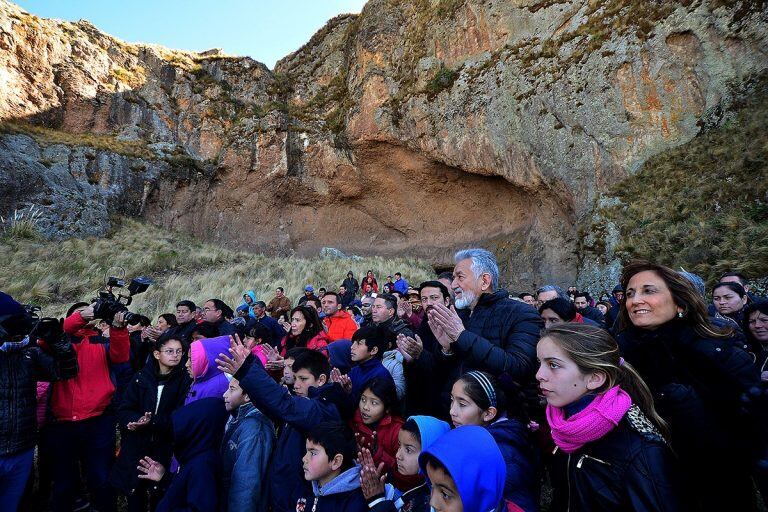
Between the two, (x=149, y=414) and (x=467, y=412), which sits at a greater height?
(x=467, y=412)

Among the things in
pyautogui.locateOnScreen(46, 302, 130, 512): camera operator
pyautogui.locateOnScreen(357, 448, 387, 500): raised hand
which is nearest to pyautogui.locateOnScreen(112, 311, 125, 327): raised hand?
pyautogui.locateOnScreen(46, 302, 130, 512): camera operator

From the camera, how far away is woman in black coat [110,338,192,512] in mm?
2812

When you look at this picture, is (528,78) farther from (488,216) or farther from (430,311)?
(430,311)

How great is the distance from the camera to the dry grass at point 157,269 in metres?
10.8

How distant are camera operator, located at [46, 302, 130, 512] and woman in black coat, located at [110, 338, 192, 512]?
0.59m

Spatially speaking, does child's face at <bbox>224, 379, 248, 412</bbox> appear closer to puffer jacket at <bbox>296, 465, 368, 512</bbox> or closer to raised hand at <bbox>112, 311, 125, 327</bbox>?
puffer jacket at <bbox>296, 465, 368, 512</bbox>

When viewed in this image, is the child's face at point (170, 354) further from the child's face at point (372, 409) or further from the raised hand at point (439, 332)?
the raised hand at point (439, 332)

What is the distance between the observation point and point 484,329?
2592 millimetres

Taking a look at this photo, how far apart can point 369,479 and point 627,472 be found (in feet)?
4.13

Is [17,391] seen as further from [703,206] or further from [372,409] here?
[703,206]

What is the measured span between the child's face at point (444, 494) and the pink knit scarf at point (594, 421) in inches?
19.2

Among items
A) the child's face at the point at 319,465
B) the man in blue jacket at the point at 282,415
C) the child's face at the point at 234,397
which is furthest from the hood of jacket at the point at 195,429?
the child's face at the point at 319,465

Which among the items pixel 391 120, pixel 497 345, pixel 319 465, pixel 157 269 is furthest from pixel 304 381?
pixel 391 120

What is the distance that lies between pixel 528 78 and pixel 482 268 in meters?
14.4
